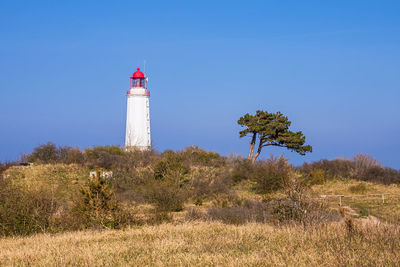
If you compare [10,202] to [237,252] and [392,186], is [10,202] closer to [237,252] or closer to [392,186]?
[237,252]

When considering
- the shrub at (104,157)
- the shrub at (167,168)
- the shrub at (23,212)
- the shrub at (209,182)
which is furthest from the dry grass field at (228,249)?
the shrub at (104,157)

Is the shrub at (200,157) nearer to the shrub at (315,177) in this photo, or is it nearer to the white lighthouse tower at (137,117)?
the white lighthouse tower at (137,117)

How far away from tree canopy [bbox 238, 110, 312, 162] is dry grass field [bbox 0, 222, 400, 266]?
25.8m

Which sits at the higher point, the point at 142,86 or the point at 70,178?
the point at 142,86

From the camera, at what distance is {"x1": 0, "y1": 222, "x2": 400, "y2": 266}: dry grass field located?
6.79m

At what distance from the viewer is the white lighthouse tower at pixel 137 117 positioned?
38031 mm

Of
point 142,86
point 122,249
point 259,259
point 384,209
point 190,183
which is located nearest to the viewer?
point 259,259

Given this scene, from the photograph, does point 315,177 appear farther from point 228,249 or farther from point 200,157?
point 228,249

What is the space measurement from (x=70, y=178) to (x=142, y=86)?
43.3 feet

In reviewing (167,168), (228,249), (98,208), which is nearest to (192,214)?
(98,208)

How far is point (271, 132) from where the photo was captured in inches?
1417

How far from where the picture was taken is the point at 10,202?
1355 cm

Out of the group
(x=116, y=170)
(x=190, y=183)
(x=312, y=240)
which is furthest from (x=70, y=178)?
(x=312, y=240)

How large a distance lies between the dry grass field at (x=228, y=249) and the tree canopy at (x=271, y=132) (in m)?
25.8
